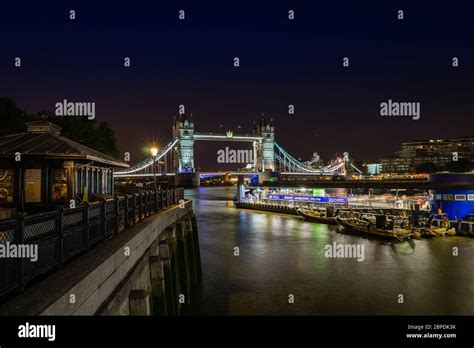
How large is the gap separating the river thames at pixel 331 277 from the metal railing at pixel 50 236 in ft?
31.6

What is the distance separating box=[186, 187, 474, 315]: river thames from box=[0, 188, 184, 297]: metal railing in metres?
9.62

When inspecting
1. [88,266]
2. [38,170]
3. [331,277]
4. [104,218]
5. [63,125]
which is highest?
[63,125]

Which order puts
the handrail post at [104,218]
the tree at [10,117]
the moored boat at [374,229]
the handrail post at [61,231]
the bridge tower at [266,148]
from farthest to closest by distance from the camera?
the bridge tower at [266,148]
the tree at [10,117]
the moored boat at [374,229]
the handrail post at [104,218]
the handrail post at [61,231]

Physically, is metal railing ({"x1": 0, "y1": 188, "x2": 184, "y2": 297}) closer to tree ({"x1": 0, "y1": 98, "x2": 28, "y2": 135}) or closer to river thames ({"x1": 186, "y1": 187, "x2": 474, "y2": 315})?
river thames ({"x1": 186, "y1": 187, "x2": 474, "y2": 315})

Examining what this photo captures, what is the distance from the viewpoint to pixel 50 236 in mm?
7352

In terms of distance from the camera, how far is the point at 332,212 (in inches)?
1997

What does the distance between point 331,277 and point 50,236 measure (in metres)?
20.1

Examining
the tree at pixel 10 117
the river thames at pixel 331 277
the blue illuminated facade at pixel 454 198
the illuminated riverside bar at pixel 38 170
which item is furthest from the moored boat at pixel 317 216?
the illuminated riverside bar at pixel 38 170

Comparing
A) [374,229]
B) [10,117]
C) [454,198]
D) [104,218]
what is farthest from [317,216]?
[104,218]

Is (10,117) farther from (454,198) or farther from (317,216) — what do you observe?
(454,198)

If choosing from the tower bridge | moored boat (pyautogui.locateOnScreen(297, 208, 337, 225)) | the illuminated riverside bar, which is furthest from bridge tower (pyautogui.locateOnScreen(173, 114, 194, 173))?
the illuminated riverside bar

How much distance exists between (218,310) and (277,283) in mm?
5733

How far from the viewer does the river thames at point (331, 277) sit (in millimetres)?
19641

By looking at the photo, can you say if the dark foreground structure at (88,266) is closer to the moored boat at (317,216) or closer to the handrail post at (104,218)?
the handrail post at (104,218)
